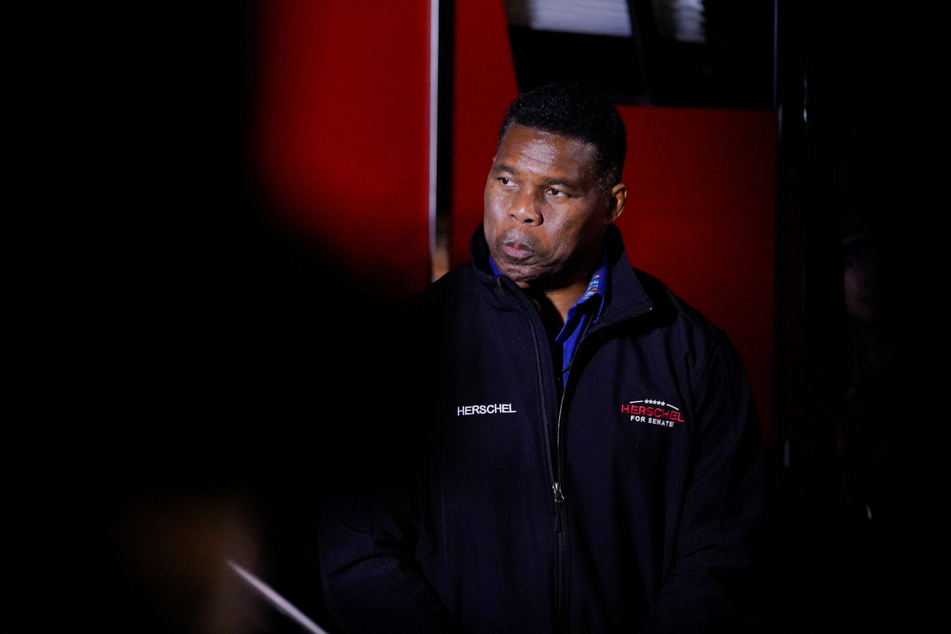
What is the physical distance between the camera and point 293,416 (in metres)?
1.73

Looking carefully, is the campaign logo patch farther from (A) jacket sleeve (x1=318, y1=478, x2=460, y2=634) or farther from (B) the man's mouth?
(A) jacket sleeve (x1=318, y1=478, x2=460, y2=634)

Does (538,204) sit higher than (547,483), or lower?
higher

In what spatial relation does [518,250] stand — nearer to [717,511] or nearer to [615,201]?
[615,201]

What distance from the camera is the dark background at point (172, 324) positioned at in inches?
53.8

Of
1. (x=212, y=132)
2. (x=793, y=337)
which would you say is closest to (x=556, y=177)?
(x=212, y=132)

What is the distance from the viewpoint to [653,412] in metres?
1.41

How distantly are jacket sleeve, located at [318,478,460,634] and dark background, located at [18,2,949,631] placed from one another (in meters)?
0.12

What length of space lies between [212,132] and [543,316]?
3.07 ft

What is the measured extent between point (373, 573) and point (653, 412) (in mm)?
636

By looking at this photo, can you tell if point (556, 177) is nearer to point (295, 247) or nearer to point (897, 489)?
point (295, 247)

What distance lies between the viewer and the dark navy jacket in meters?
1.32

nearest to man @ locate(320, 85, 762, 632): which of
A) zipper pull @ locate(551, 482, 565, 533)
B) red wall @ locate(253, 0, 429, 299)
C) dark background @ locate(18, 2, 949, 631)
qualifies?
zipper pull @ locate(551, 482, 565, 533)

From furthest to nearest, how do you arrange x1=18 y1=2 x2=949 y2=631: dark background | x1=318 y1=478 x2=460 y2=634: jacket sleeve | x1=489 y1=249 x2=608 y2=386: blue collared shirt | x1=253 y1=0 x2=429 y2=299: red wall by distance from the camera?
x1=253 y1=0 x2=429 y2=299: red wall < x1=489 y1=249 x2=608 y2=386: blue collared shirt < x1=18 y1=2 x2=949 y2=631: dark background < x1=318 y1=478 x2=460 y2=634: jacket sleeve

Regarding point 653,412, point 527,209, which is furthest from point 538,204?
point 653,412
